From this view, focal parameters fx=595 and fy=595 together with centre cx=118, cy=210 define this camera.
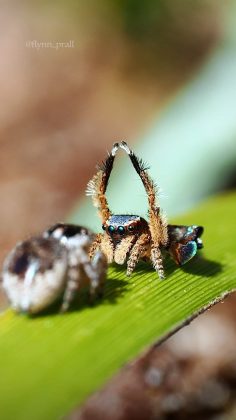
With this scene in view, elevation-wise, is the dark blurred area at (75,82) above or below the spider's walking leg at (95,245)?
above

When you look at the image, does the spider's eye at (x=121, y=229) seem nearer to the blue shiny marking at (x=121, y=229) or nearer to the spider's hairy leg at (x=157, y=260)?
the blue shiny marking at (x=121, y=229)

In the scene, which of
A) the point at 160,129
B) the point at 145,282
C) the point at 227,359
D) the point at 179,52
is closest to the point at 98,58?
the point at 179,52

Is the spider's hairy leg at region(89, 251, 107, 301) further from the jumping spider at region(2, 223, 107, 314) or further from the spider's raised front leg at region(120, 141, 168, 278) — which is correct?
the spider's raised front leg at region(120, 141, 168, 278)

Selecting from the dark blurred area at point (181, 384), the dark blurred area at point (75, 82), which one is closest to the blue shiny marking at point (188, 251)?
the dark blurred area at point (181, 384)

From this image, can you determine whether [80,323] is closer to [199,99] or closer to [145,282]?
[145,282]

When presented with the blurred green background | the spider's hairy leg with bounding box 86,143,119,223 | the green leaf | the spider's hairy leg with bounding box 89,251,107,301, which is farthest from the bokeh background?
the spider's hairy leg with bounding box 89,251,107,301

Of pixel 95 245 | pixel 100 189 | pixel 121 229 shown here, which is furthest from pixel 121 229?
pixel 100 189

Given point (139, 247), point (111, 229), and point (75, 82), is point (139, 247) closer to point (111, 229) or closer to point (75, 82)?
point (111, 229)
